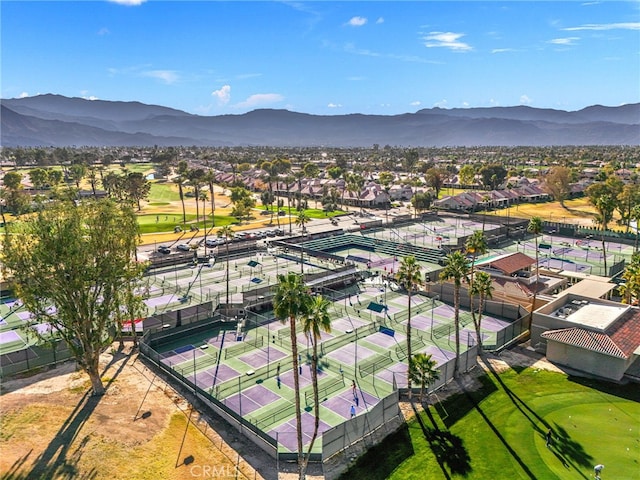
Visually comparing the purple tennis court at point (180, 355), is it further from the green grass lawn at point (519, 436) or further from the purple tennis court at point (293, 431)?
the green grass lawn at point (519, 436)

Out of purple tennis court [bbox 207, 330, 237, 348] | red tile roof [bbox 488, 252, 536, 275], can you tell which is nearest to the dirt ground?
purple tennis court [bbox 207, 330, 237, 348]

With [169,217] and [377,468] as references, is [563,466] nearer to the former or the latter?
[377,468]

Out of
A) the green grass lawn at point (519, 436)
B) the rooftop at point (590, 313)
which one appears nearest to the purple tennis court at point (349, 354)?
the green grass lawn at point (519, 436)

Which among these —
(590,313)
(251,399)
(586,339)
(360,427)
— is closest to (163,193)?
(251,399)

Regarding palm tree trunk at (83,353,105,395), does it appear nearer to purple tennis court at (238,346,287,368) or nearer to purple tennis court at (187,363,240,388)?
purple tennis court at (187,363,240,388)

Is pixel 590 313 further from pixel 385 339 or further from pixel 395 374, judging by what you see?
pixel 395 374
